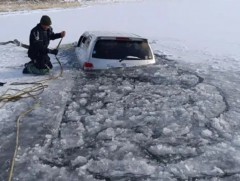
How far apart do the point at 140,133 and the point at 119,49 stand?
341 centimetres

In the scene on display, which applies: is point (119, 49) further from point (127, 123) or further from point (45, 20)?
point (127, 123)

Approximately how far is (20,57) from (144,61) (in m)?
5.46

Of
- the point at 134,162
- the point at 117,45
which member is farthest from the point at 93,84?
the point at 134,162

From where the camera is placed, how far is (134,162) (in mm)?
5695

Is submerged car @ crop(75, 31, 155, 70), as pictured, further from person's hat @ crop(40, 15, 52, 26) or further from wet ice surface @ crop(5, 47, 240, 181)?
person's hat @ crop(40, 15, 52, 26)

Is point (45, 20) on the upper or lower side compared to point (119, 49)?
upper

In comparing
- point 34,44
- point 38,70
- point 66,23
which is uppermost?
point 34,44

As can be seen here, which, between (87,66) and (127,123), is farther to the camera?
(87,66)

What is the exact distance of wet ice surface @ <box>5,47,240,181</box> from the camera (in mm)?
5461

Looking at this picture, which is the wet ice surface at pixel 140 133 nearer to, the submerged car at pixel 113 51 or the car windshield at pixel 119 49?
the submerged car at pixel 113 51

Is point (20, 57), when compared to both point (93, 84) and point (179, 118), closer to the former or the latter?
point (93, 84)

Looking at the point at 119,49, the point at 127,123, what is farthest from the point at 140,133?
the point at 119,49

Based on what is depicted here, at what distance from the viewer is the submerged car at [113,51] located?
31.2ft

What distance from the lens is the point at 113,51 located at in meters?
9.60
